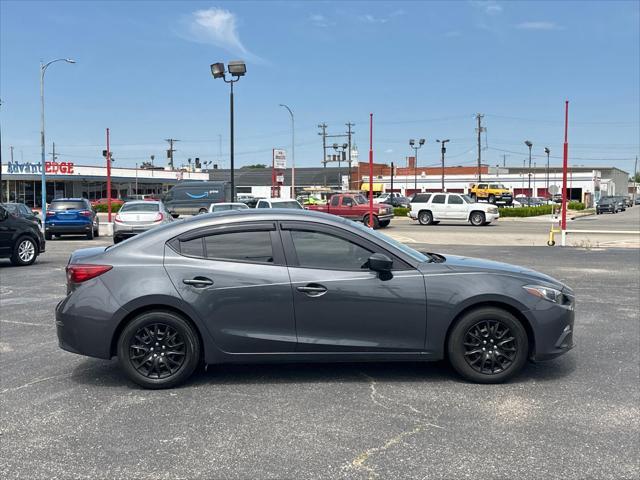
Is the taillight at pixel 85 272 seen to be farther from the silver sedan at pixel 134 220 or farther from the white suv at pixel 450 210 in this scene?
the white suv at pixel 450 210

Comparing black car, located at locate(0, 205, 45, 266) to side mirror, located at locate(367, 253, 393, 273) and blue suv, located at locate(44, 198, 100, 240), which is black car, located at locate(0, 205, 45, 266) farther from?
side mirror, located at locate(367, 253, 393, 273)

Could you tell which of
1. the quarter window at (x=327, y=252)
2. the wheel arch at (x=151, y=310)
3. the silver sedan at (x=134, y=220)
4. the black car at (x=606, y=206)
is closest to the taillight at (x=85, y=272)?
the wheel arch at (x=151, y=310)

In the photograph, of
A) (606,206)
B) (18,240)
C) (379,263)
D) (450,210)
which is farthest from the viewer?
(606,206)

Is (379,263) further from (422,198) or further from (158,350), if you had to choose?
(422,198)

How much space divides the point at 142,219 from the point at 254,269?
1508 cm

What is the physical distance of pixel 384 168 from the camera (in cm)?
11362

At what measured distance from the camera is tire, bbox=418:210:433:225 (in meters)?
36.2

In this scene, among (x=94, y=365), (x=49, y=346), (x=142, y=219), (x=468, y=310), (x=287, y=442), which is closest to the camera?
(x=287, y=442)

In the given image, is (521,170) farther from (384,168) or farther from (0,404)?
(0,404)

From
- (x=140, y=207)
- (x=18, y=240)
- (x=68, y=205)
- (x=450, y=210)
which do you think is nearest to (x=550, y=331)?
(x=18, y=240)

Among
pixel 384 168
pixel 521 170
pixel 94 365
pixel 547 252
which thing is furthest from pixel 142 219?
pixel 521 170

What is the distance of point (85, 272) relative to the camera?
5.21 meters

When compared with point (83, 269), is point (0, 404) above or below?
below

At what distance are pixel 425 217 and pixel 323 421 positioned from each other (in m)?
32.6
